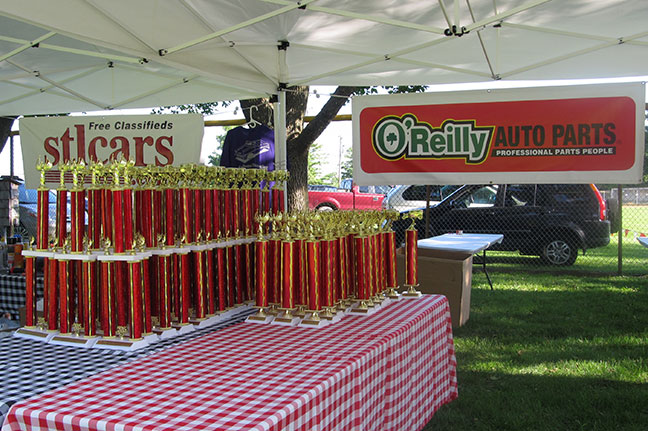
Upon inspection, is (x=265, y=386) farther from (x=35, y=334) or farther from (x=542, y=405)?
(x=542, y=405)

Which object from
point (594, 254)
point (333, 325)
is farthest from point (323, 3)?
point (594, 254)

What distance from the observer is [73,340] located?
2.02 meters

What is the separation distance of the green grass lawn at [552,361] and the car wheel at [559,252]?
1371 mm

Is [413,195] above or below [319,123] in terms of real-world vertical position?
below

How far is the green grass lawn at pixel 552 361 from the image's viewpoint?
336cm

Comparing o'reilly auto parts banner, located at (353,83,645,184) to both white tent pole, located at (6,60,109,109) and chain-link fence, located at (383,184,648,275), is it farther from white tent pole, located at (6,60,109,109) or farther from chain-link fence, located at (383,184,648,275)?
chain-link fence, located at (383,184,648,275)

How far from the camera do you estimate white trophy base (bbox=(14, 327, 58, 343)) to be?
6.76 ft

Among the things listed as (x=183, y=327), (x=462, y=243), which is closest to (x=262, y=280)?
(x=183, y=327)

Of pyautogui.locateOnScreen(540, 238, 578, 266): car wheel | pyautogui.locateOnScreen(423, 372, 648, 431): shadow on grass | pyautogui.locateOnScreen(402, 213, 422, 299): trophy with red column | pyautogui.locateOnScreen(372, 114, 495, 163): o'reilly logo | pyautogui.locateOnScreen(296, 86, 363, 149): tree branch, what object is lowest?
pyautogui.locateOnScreen(423, 372, 648, 431): shadow on grass

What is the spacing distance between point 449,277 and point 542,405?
5.66ft

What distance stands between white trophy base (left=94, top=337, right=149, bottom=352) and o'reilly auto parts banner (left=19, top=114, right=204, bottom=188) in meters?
3.06

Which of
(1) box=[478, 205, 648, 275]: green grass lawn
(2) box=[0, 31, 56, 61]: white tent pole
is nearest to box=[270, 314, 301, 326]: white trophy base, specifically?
(2) box=[0, 31, 56, 61]: white tent pole

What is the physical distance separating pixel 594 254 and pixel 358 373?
9344 millimetres

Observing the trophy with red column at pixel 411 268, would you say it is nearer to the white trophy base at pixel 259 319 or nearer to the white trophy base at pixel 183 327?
Result: the white trophy base at pixel 259 319
